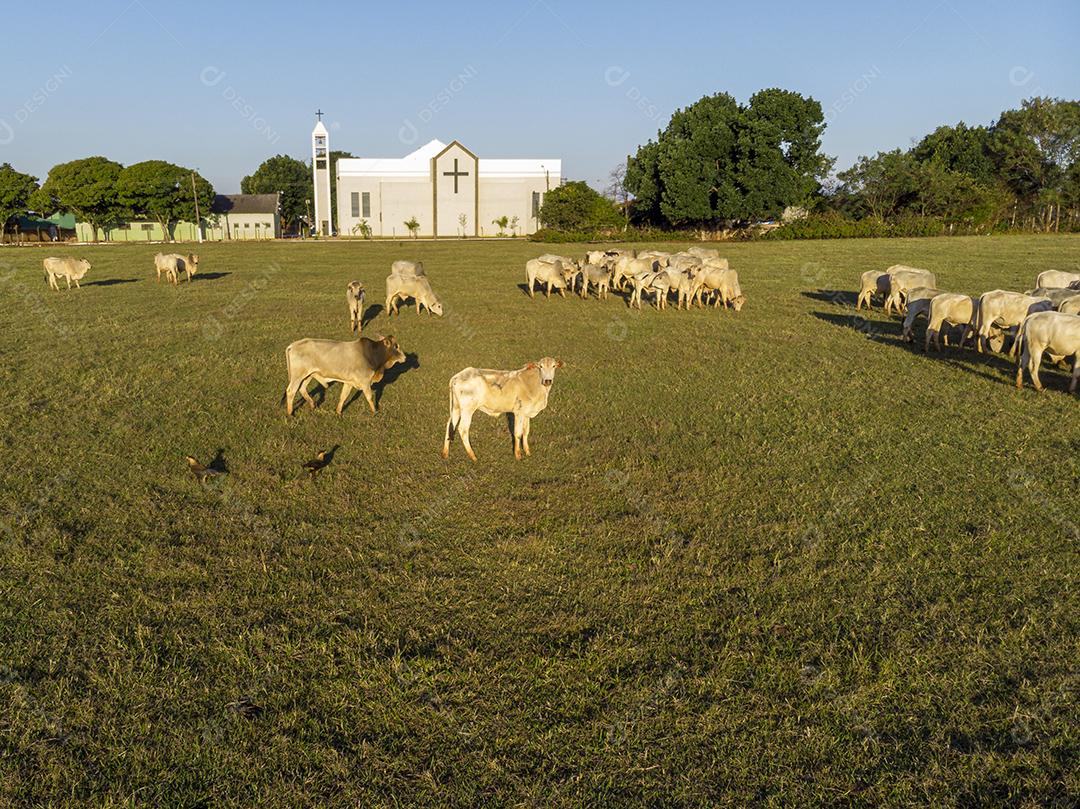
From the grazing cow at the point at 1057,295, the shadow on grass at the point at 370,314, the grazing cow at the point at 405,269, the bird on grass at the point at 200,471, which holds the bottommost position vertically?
the bird on grass at the point at 200,471

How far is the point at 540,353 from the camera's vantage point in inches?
590

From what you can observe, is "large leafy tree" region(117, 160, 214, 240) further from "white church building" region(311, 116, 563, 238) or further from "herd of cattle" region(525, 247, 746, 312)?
"herd of cattle" region(525, 247, 746, 312)

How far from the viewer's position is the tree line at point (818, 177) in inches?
2530

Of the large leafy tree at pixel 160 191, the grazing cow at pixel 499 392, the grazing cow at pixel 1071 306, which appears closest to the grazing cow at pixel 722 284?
the grazing cow at pixel 1071 306

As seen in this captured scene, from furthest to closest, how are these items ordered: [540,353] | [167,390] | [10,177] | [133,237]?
[133,237] → [10,177] → [540,353] → [167,390]

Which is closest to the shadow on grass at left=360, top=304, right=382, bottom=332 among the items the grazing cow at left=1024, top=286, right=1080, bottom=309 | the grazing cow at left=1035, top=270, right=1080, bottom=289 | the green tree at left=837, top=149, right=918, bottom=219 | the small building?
the grazing cow at left=1024, top=286, right=1080, bottom=309

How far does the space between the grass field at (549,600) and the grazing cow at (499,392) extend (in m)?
0.67

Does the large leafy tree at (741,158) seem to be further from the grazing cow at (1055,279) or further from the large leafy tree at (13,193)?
the large leafy tree at (13,193)

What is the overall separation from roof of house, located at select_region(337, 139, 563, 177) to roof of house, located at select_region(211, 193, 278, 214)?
14284 mm

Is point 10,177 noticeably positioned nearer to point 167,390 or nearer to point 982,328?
point 167,390

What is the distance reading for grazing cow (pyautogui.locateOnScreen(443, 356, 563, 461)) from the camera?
789cm

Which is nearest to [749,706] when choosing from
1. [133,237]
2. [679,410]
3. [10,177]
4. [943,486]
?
[943,486]

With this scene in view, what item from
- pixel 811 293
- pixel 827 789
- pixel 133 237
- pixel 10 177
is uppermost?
pixel 10 177

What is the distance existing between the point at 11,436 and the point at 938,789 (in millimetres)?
11338
